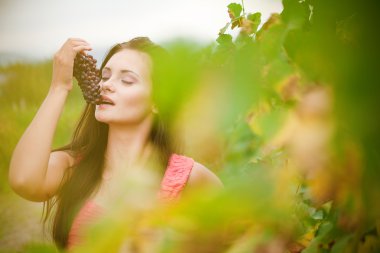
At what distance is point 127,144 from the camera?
93 centimetres

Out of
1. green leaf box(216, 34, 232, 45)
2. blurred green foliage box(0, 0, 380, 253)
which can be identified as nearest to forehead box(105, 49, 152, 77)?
green leaf box(216, 34, 232, 45)

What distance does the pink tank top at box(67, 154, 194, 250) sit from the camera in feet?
2.77

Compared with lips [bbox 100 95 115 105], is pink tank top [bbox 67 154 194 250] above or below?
below

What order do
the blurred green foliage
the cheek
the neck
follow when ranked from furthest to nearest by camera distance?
1. the neck
2. the cheek
3. the blurred green foliage

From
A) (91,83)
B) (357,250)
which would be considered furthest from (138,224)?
(91,83)

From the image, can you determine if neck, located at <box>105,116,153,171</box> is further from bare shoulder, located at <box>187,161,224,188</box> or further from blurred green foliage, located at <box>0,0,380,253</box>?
blurred green foliage, located at <box>0,0,380,253</box>

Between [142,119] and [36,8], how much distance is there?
0.30 m

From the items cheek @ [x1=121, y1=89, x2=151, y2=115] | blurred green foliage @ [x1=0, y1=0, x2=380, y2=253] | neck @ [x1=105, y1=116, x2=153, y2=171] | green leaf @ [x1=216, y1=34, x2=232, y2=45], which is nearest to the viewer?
blurred green foliage @ [x1=0, y1=0, x2=380, y2=253]

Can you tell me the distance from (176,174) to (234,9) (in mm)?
374

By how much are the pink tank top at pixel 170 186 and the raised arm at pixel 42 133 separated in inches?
4.2

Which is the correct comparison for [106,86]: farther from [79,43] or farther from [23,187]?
[23,187]

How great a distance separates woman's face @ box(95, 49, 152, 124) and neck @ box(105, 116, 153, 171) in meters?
0.03

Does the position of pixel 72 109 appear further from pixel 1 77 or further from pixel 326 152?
pixel 326 152

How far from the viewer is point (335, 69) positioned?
0.29 meters
